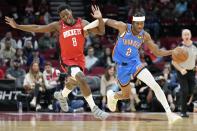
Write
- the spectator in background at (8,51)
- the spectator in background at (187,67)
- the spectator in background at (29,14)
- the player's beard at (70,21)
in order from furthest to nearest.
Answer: the spectator in background at (29,14)
the spectator in background at (8,51)
the spectator in background at (187,67)
the player's beard at (70,21)

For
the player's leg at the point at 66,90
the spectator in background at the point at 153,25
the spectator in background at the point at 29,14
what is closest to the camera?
the player's leg at the point at 66,90

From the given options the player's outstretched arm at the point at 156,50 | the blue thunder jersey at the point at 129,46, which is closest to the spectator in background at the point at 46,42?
the blue thunder jersey at the point at 129,46

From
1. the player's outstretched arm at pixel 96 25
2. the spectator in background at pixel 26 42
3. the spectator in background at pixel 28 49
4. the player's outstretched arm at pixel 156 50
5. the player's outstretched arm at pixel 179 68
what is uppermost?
the player's outstretched arm at pixel 96 25

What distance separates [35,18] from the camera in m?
21.6

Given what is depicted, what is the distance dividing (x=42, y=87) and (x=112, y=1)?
838 cm

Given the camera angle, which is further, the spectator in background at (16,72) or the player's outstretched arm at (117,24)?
the spectator in background at (16,72)

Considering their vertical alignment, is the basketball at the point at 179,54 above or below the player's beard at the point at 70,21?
below

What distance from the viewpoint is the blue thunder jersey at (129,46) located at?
36.5 ft

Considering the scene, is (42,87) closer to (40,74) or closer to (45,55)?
(40,74)

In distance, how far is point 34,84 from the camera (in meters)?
16.8

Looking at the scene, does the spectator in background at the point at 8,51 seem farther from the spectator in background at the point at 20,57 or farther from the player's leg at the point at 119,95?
the player's leg at the point at 119,95

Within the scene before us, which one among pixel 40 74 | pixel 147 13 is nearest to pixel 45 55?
pixel 40 74

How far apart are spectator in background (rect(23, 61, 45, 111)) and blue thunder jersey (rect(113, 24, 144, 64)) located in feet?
19.3

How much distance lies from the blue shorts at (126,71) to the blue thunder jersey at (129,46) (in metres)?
0.08
